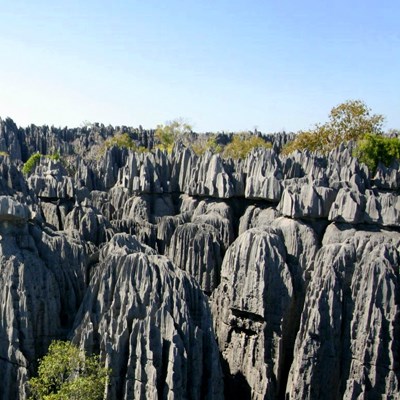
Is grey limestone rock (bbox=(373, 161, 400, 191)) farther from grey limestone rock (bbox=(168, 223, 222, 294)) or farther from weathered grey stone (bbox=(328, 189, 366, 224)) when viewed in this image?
grey limestone rock (bbox=(168, 223, 222, 294))

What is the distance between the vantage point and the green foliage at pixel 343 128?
42750 mm

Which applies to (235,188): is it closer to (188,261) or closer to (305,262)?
(188,261)

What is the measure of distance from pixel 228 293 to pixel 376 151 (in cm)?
1694

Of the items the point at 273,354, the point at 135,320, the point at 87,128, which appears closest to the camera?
the point at 135,320

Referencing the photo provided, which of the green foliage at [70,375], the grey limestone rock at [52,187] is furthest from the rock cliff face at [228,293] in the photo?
the grey limestone rock at [52,187]

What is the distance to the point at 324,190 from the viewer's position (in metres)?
21.7

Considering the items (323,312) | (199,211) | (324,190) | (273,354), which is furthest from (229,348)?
(199,211)

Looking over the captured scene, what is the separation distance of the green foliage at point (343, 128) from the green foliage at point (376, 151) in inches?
401

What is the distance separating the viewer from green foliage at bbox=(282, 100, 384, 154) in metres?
42.8

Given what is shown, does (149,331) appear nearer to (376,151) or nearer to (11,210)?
(11,210)

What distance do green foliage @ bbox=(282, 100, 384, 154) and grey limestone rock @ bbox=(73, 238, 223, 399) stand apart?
101 feet

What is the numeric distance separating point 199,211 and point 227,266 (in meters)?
9.02

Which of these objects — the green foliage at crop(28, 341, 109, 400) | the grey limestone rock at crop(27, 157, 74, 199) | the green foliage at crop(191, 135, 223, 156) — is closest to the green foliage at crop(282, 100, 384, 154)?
the green foliage at crop(191, 135, 223, 156)

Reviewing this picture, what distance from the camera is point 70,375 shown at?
12.9m
